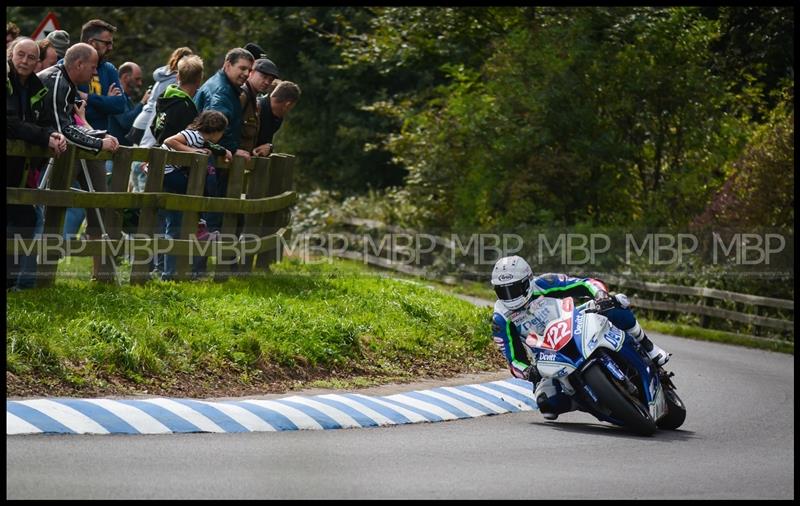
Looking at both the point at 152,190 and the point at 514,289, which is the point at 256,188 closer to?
the point at 152,190

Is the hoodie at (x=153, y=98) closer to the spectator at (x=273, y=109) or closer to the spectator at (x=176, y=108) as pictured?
the spectator at (x=176, y=108)

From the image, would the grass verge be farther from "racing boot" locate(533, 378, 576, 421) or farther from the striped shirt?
the striped shirt

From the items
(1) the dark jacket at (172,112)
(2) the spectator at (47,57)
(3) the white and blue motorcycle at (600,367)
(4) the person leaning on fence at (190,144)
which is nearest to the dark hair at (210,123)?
(4) the person leaning on fence at (190,144)

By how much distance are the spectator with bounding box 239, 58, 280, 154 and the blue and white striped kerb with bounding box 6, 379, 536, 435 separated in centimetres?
457

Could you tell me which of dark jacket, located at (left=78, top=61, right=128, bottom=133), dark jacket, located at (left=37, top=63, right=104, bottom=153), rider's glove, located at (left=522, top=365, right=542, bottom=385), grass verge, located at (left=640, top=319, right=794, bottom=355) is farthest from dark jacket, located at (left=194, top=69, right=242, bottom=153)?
grass verge, located at (left=640, top=319, right=794, bottom=355)

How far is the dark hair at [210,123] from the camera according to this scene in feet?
47.4

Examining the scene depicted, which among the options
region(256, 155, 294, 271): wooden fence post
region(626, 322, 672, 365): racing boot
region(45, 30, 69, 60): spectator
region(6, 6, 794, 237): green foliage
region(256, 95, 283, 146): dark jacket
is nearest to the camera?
region(626, 322, 672, 365): racing boot

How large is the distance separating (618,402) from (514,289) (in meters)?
1.31

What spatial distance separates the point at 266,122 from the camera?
16.1m

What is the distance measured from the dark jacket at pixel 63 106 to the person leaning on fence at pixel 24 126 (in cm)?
10

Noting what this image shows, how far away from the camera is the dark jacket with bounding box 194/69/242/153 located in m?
15.1

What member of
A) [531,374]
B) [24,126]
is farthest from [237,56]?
[531,374]

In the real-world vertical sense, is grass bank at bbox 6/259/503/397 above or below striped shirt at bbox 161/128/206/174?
below

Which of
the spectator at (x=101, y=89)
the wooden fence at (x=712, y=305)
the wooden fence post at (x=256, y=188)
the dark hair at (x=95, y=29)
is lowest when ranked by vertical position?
the wooden fence at (x=712, y=305)
